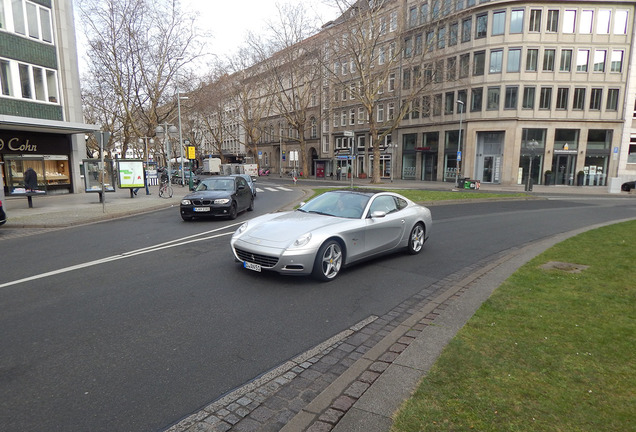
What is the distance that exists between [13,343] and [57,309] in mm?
963

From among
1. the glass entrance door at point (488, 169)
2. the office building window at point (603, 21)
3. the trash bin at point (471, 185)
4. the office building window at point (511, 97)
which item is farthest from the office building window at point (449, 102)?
the office building window at point (603, 21)

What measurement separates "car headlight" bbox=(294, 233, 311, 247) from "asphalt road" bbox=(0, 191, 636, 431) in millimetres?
667

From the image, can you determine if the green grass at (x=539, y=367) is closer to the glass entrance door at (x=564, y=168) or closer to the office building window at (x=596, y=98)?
the glass entrance door at (x=564, y=168)

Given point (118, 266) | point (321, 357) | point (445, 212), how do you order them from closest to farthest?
point (321, 357)
point (118, 266)
point (445, 212)

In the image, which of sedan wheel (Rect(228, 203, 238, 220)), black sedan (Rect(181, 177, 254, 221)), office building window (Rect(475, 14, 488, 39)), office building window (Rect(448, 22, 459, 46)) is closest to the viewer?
black sedan (Rect(181, 177, 254, 221))

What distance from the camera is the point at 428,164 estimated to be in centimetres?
4494

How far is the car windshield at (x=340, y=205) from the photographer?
6.97 metres

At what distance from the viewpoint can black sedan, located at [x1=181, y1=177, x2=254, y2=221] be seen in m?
12.6

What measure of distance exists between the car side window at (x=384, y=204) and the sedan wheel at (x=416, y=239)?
767 millimetres

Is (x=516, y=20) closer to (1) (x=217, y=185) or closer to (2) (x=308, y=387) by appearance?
(1) (x=217, y=185)

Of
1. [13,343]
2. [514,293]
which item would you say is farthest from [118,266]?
[514,293]

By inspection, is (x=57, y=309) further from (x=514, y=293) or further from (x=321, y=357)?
(x=514, y=293)

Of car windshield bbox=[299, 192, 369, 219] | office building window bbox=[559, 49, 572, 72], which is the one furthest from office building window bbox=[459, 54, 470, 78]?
car windshield bbox=[299, 192, 369, 219]

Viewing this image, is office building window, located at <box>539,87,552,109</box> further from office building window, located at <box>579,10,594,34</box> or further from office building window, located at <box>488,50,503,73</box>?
office building window, located at <box>579,10,594,34</box>
